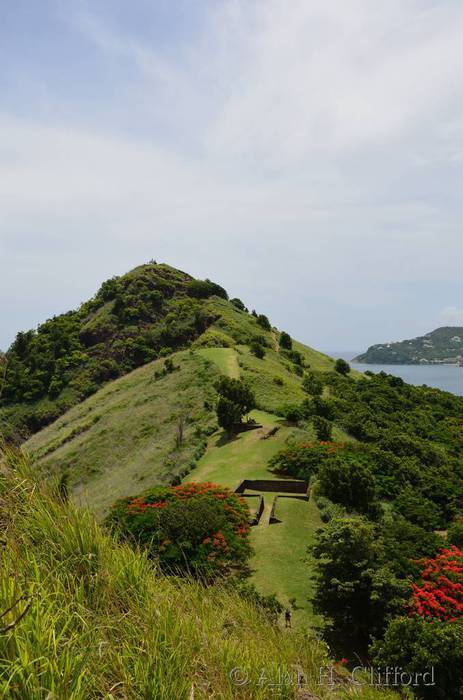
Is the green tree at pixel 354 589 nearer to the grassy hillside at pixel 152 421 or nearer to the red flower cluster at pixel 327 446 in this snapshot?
the red flower cluster at pixel 327 446

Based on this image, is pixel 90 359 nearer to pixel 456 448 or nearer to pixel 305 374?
pixel 305 374

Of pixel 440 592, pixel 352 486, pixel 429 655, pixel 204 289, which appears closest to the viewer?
pixel 429 655

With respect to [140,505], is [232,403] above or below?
above

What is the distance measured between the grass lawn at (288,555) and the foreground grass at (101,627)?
36.6 ft

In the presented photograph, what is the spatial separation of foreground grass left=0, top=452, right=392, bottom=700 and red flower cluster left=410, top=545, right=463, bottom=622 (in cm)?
1024

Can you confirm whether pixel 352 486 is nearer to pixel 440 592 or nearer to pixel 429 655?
pixel 440 592

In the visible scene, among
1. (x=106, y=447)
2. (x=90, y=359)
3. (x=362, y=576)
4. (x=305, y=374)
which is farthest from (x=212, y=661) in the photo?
(x=90, y=359)

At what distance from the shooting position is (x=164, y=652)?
156 inches

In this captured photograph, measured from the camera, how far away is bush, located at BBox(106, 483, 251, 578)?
16.2m

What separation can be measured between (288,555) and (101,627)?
53.4ft

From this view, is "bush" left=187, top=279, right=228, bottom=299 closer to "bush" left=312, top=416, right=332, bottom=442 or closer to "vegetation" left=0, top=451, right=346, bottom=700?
"bush" left=312, top=416, right=332, bottom=442

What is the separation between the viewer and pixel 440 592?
1440cm

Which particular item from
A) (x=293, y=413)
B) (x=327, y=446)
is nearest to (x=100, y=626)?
(x=327, y=446)

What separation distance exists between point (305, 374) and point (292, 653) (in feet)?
204
